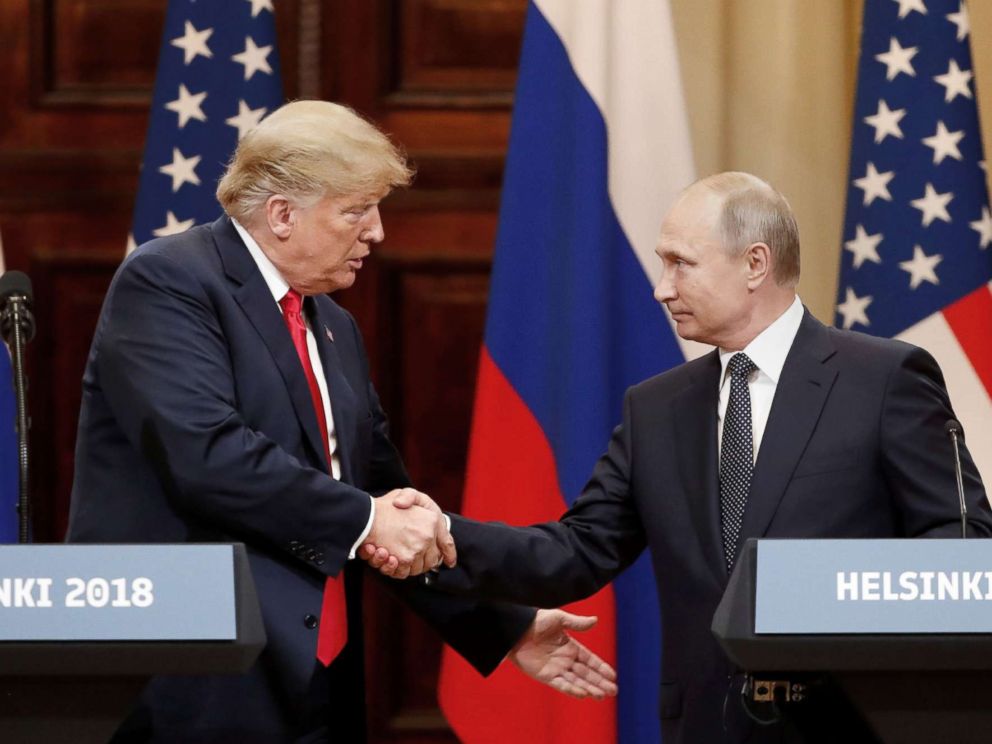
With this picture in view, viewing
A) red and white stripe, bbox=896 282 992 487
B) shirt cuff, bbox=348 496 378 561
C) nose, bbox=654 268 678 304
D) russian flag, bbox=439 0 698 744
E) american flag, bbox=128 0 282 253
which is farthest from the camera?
american flag, bbox=128 0 282 253

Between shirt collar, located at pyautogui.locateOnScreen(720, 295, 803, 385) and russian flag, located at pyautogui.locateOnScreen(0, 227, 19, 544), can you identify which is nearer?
shirt collar, located at pyautogui.locateOnScreen(720, 295, 803, 385)

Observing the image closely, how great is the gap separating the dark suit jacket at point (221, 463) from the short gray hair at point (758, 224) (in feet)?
2.52

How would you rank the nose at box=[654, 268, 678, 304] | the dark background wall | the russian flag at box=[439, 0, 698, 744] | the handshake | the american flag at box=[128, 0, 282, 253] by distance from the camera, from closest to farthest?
the handshake → the nose at box=[654, 268, 678, 304] → the russian flag at box=[439, 0, 698, 744] → the american flag at box=[128, 0, 282, 253] → the dark background wall

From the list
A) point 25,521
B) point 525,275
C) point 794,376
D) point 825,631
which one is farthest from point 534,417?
point 825,631

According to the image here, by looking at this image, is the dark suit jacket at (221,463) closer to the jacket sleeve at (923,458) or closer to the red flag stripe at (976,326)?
the jacket sleeve at (923,458)

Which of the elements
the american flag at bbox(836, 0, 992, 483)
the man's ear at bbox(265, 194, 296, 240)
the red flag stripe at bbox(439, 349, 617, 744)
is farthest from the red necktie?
the american flag at bbox(836, 0, 992, 483)

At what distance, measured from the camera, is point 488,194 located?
413cm

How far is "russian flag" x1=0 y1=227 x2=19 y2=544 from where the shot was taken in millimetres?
3555

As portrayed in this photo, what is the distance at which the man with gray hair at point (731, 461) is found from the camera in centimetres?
242

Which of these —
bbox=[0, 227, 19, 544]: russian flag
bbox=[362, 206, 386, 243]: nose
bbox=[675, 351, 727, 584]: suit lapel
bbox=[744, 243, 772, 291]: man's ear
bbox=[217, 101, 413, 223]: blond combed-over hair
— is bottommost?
bbox=[0, 227, 19, 544]: russian flag

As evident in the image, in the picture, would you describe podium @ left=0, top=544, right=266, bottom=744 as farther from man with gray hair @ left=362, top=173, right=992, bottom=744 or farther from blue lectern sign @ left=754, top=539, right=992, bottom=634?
man with gray hair @ left=362, top=173, right=992, bottom=744

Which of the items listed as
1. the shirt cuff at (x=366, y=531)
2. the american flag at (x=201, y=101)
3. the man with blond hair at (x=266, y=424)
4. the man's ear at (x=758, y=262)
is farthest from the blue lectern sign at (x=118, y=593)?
the american flag at (x=201, y=101)

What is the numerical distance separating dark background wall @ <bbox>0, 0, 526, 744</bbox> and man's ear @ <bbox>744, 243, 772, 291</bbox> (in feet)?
5.11

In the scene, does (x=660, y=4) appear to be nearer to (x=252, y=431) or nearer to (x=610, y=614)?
(x=610, y=614)
